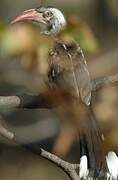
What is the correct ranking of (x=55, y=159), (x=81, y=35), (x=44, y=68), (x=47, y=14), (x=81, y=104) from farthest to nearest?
1. (x=47, y=14)
2. (x=81, y=104)
3. (x=55, y=159)
4. (x=44, y=68)
5. (x=81, y=35)

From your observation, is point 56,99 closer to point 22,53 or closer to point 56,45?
point 22,53

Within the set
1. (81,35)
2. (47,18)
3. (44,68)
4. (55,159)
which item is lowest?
(55,159)

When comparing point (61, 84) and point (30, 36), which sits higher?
point (30, 36)

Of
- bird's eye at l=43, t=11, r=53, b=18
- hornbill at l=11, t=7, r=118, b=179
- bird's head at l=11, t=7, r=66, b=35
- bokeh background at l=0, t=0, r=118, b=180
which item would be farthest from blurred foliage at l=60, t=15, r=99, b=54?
bird's eye at l=43, t=11, r=53, b=18

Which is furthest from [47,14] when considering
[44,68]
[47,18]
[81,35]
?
[81,35]

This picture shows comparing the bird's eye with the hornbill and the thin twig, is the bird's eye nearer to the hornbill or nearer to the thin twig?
the hornbill

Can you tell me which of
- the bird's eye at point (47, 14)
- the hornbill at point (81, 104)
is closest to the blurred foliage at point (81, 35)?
the hornbill at point (81, 104)

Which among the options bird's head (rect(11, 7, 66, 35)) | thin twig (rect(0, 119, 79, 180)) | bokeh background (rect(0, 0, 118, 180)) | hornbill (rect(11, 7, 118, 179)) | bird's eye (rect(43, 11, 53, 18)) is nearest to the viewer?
bokeh background (rect(0, 0, 118, 180))

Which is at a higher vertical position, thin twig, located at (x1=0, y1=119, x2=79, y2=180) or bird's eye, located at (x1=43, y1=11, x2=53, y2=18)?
bird's eye, located at (x1=43, y1=11, x2=53, y2=18)

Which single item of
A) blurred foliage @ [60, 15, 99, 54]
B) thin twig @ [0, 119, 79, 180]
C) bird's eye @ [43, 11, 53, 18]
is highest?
blurred foliage @ [60, 15, 99, 54]

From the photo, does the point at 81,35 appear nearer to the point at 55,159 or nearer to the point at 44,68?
the point at 44,68

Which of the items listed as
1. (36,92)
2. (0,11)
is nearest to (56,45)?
(36,92)
